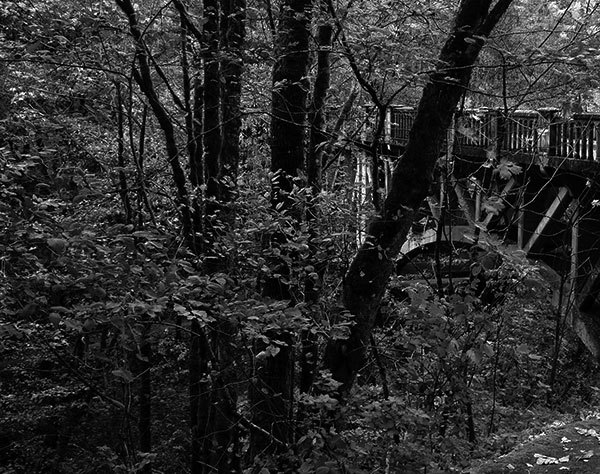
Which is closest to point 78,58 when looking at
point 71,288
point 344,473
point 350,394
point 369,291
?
point 71,288

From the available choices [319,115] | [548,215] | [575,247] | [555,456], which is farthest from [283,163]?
[575,247]

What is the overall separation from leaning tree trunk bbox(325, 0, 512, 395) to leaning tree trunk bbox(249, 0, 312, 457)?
1.71 ft

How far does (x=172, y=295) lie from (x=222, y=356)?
84.3 inches

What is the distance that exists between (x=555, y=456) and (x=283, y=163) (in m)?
3.34

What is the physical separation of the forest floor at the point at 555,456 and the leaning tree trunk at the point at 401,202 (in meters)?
1.77

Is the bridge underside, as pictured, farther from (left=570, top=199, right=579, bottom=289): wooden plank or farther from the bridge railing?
the bridge railing

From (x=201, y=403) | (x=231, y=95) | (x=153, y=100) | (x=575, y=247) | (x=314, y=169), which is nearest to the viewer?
(x=153, y=100)

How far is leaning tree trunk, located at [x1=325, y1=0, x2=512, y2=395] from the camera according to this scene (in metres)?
5.21

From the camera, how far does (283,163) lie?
575 cm

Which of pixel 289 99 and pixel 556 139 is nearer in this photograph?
pixel 289 99

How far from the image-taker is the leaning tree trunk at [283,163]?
5289 mm

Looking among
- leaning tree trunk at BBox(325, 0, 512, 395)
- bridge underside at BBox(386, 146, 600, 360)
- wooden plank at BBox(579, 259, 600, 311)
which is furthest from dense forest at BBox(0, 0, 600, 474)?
wooden plank at BBox(579, 259, 600, 311)

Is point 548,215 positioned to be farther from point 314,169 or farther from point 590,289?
point 314,169

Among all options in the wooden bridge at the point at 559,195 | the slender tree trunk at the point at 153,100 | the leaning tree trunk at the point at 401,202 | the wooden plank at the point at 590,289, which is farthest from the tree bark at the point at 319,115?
the wooden plank at the point at 590,289
